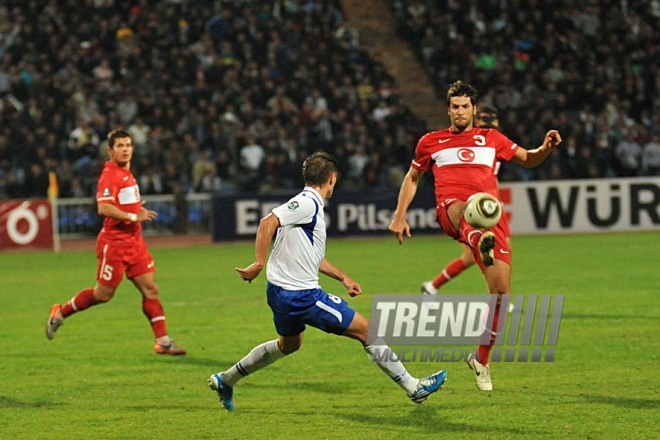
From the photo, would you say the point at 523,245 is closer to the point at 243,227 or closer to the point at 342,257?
the point at 342,257

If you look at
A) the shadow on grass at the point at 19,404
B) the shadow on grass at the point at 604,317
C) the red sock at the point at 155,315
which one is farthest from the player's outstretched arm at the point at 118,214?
the shadow on grass at the point at 604,317

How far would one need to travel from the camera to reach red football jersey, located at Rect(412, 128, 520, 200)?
369 inches

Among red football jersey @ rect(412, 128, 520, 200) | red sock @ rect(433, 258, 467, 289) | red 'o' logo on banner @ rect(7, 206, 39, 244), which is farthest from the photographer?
red 'o' logo on banner @ rect(7, 206, 39, 244)

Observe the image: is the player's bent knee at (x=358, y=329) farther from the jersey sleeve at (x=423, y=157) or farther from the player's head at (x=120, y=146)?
the player's head at (x=120, y=146)

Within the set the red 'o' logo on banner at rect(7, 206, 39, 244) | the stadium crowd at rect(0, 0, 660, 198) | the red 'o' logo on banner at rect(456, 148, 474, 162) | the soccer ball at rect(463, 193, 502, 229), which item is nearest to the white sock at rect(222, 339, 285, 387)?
the soccer ball at rect(463, 193, 502, 229)

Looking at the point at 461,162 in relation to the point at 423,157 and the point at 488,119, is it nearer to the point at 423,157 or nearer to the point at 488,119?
the point at 423,157

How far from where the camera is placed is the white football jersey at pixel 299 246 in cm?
760

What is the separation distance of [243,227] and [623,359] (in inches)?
639

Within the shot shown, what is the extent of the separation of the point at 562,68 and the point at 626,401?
22848 mm

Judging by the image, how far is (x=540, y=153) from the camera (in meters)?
9.16

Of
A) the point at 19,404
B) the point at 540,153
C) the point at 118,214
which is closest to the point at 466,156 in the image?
the point at 540,153

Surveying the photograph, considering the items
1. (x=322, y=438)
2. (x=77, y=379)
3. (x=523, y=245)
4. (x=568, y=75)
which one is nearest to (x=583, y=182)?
(x=523, y=245)

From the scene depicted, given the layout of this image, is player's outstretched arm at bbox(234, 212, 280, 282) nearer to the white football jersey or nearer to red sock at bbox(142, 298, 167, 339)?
the white football jersey

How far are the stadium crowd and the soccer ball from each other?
17616 millimetres
